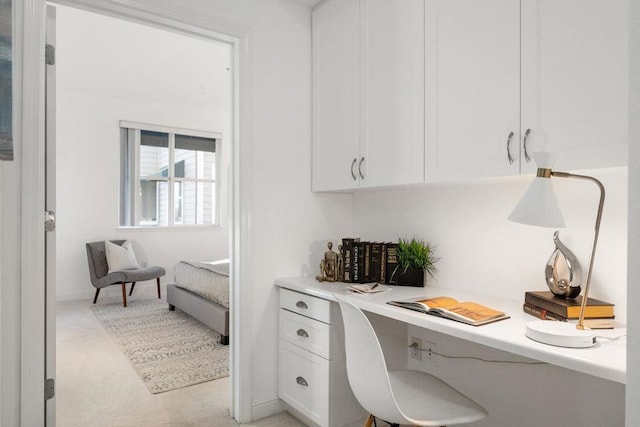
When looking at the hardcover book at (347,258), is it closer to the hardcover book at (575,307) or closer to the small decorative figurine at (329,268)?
the small decorative figurine at (329,268)

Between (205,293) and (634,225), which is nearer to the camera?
(634,225)

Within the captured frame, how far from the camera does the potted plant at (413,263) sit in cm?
224

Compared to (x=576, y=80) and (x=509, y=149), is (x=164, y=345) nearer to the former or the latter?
(x=509, y=149)

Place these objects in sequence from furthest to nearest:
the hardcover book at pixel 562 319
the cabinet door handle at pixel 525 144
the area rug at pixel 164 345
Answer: the area rug at pixel 164 345
the cabinet door handle at pixel 525 144
the hardcover book at pixel 562 319

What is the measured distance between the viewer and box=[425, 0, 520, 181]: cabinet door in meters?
1.57

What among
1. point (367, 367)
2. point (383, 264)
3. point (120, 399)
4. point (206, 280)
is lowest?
point (120, 399)

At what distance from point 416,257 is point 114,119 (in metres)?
5.03

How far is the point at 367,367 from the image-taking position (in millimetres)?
1449

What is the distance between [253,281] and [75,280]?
416 cm

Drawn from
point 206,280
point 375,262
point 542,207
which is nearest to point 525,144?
point 542,207

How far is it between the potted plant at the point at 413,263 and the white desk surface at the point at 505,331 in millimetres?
54

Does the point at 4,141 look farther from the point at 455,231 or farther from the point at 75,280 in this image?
the point at 75,280

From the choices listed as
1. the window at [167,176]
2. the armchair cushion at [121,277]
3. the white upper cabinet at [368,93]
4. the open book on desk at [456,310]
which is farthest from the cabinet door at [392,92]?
the window at [167,176]

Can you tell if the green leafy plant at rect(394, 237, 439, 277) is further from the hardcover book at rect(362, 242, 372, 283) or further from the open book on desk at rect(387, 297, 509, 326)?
the open book on desk at rect(387, 297, 509, 326)
